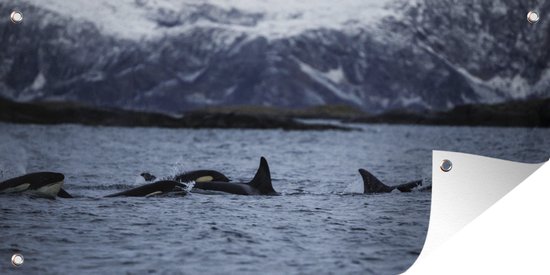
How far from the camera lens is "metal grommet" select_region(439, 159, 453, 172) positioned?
19.9ft

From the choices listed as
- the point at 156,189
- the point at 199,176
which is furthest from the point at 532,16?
the point at 156,189

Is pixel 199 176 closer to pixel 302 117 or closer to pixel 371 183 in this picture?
pixel 302 117

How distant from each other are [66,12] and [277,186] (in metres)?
1.88

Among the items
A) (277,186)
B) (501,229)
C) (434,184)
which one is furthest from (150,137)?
(501,229)

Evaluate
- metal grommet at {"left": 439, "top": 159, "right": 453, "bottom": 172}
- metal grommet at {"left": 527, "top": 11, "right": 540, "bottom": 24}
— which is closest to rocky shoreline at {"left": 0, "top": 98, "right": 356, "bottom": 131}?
metal grommet at {"left": 439, "top": 159, "right": 453, "bottom": 172}

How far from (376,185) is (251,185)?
0.89 meters

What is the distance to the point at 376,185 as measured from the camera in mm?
6055

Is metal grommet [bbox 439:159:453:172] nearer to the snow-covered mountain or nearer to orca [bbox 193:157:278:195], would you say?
the snow-covered mountain

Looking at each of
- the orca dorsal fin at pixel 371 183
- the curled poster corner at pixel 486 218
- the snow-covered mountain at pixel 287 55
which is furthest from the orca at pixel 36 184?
the curled poster corner at pixel 486 218

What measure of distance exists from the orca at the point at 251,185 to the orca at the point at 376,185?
0.64m

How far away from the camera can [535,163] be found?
614 centimetres

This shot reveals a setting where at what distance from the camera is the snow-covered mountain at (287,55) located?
229 inches

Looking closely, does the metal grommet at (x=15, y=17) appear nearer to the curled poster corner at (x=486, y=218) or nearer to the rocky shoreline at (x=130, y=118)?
the rocky shoreline at (x=130, y=118)

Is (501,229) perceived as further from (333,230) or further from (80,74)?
(80,74)
